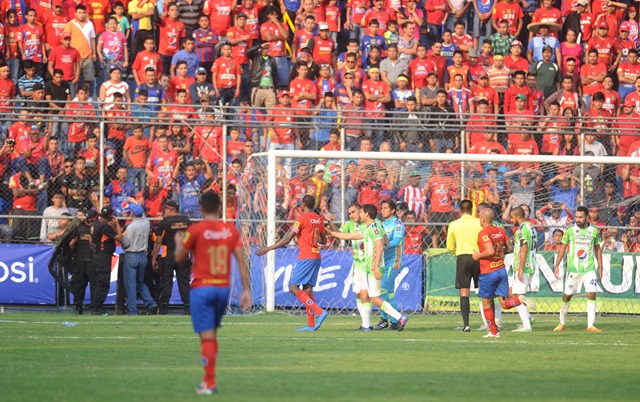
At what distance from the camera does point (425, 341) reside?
16922mm

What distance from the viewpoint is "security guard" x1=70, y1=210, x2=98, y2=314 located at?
2364 centimetres

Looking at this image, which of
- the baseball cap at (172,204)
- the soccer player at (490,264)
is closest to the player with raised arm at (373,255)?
the soccer player at (490,264)

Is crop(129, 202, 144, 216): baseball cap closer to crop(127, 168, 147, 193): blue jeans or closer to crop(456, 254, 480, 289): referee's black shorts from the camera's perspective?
crop(127, 168, 147, 193): blue jeans

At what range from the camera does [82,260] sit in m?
23.6

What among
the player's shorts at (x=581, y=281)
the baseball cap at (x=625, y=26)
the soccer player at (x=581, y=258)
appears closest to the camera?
the soccer player at (x=581, y=258)

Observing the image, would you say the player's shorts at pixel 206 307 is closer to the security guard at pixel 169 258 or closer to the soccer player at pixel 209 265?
the soccer player at pixel 209 265

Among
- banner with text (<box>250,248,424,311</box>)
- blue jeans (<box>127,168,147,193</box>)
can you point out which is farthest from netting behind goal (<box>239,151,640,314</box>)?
blue jeans (<box>127,168,147,193</box>)

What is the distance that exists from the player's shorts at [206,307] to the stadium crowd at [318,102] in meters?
13.7

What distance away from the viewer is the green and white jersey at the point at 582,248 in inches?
803

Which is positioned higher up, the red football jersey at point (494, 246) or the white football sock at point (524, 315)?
the red football jersey at point (494, 246)

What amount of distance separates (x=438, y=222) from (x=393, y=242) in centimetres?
551

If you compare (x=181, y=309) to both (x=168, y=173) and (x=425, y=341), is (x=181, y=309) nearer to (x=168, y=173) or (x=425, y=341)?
(x=168, y=173)

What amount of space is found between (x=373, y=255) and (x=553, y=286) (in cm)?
761

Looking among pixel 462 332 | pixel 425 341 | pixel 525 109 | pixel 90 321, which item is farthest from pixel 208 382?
pixel 525 109
